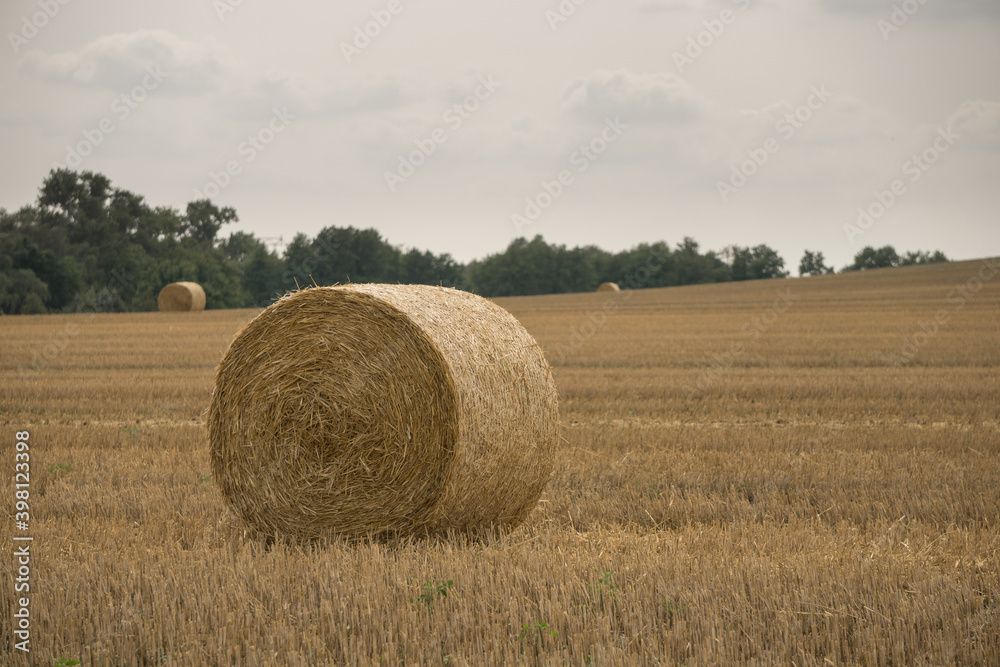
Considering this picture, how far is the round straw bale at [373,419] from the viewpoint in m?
5.93

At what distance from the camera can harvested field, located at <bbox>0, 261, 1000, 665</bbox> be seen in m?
4.18

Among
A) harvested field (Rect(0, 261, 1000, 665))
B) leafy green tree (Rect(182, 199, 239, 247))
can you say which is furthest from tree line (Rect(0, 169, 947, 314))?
harvested field (Rect(0, 261, 1000, 665))

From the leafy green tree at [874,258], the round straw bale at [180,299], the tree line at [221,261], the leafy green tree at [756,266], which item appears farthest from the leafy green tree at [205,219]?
the leafy green tree at [874,258]

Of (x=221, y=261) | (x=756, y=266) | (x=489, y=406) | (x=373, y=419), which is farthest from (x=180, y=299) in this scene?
(x=756, y=266)

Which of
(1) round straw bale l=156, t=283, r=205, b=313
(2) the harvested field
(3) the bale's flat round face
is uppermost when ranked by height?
(1) round straw bale l=156, t=283, r=205, b=313

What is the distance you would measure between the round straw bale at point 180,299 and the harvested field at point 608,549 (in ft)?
81.0

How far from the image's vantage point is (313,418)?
608 cm

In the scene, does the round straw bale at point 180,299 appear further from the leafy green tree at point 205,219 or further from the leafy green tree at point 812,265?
the leafy green tree at point 812,265

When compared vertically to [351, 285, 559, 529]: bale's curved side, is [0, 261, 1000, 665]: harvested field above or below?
below

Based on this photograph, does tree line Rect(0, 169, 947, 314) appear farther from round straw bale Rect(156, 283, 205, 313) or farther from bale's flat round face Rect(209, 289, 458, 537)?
bale's flat round face Rect(209, 289, 458, 537)

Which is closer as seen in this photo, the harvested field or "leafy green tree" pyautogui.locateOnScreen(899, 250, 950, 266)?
the harvested field

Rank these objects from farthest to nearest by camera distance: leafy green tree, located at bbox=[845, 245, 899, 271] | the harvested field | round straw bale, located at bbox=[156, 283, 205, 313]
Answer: leafy green tree, located at bbox=[845, 245, 899, 271]
round straw bale, located at bbox=[156, 283, 205, 313]
the harvested field

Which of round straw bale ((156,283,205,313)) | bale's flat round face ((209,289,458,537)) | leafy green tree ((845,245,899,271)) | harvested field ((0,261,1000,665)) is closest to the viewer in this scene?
harvested field ((0,261,1000,665))

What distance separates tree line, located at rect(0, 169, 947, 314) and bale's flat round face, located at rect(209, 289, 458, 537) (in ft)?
117
